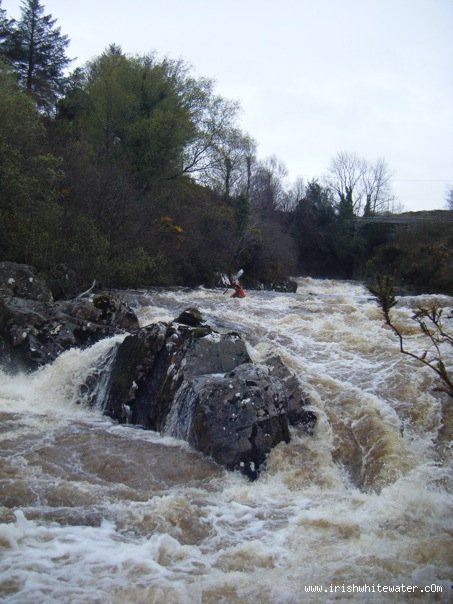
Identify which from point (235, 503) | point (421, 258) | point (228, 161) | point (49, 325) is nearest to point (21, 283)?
point (49, 325)

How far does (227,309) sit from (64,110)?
1927 centimetres

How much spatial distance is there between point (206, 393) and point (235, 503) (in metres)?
1.72

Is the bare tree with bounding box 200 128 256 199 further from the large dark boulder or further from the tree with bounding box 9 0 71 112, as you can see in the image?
the large dark boulder

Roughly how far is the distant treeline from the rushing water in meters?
7.84

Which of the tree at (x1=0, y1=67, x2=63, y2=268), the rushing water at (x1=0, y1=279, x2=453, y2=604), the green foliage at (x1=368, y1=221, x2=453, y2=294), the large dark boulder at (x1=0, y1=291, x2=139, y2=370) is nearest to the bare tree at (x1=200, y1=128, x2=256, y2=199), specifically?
the green foliage at (x1=368, y1=221, x2=453, y2=294)

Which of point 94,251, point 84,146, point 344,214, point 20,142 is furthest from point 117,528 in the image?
point 344,214

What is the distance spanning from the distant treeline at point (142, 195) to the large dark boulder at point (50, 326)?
4.18 metres

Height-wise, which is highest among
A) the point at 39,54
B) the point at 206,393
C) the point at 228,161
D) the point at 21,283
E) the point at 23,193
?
the point at 39,54

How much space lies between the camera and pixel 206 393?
7.07 m

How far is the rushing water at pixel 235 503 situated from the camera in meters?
4.17

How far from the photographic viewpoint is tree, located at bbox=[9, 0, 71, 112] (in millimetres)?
32344

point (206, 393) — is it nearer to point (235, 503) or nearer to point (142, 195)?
point (235, 503)

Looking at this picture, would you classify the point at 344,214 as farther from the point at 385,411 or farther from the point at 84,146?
the point at 385,411

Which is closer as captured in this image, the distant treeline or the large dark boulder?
the large dark boulder
